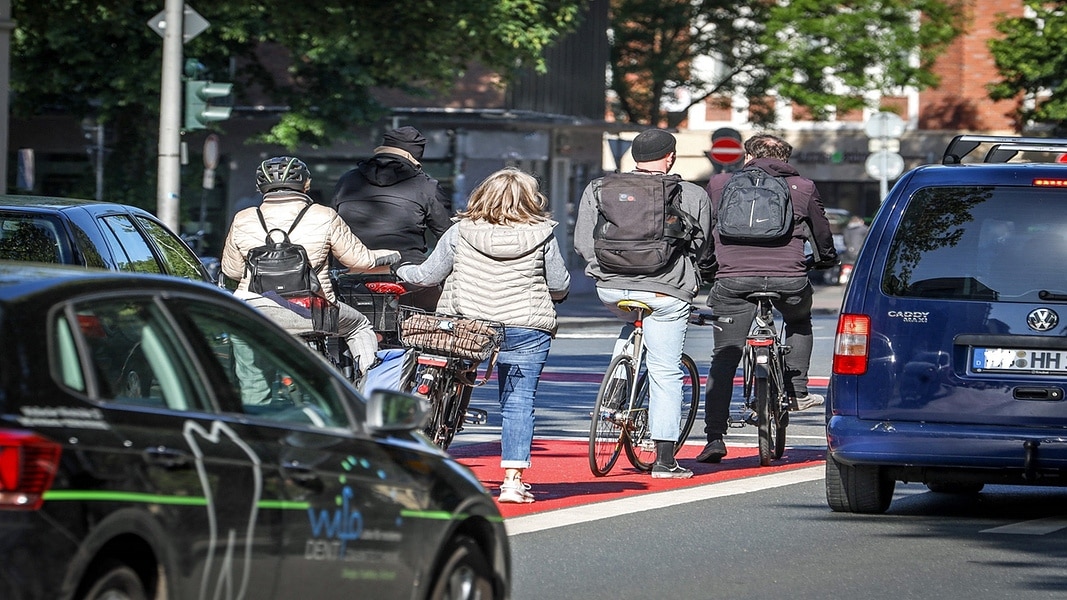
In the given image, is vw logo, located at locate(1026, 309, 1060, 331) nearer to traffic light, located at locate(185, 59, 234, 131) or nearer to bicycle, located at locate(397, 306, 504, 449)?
bicycle, located at locate(397, 306, 504, 449)

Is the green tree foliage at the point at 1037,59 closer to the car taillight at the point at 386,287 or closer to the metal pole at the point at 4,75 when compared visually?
the metal pole at the point at 4,75

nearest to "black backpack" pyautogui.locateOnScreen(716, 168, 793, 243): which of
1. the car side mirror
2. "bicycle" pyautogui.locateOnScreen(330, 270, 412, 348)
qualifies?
"bicycle" pyautogui.locateOnScreen(330, 270, 412, 348)

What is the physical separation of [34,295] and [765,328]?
22.8 ft

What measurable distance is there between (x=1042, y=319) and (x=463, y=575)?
151 inches

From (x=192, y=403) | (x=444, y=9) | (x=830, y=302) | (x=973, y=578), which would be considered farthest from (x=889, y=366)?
(x=830, y=302)

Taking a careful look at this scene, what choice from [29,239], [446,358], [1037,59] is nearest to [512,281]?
[446,358]

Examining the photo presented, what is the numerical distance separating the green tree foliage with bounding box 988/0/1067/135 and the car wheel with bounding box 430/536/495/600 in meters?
42.7

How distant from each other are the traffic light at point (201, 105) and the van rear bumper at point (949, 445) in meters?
12.2

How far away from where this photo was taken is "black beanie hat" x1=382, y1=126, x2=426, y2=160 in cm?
1061

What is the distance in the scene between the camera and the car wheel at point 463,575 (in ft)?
17.2

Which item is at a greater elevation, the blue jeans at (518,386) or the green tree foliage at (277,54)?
the green tree foliage at (277,54)

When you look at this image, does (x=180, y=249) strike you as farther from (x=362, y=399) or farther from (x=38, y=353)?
(x=38, y=353)

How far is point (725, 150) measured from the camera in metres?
30.9

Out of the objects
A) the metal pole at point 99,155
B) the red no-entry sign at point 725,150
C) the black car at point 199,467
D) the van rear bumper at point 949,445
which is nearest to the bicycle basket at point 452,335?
the van rear bumper at point 949,445
